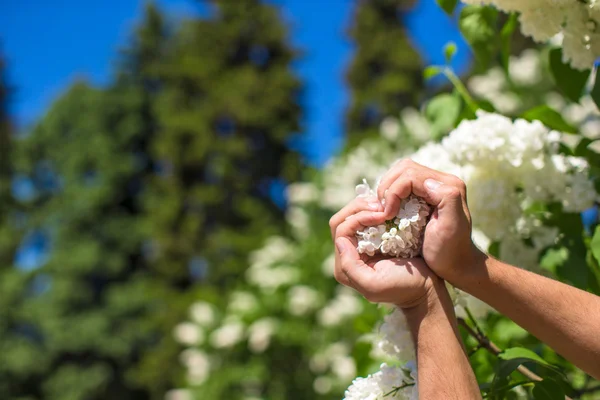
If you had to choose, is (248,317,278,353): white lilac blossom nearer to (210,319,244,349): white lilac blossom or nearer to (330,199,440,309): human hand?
(210,319,244,349): white lilac blossom

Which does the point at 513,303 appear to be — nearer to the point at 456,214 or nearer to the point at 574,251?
the point at 456,214

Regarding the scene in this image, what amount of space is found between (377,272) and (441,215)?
114 mm

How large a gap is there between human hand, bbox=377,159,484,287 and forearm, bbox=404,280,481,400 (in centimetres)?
4

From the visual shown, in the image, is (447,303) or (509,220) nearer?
(447,303)

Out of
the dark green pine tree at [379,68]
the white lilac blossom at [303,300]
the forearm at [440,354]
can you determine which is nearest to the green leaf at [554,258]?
the forearm at [440,354]

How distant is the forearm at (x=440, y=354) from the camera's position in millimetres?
878

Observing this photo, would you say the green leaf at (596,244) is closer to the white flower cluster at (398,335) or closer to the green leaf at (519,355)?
the green leaf at (519,355)

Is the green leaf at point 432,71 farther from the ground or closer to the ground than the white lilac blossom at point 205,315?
closer to the ground

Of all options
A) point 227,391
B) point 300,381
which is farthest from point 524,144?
point 227,391

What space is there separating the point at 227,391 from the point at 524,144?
534 centimetres

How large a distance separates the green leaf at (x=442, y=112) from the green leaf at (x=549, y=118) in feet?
0.55

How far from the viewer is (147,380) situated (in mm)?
11508

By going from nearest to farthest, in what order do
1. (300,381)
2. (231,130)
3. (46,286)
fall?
(300,381) → (231,130) → (46,286)

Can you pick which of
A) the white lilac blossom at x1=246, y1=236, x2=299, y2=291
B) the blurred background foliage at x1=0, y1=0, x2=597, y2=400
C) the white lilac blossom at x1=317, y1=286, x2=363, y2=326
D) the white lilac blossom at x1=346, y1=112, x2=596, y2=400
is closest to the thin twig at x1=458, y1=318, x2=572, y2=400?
the white lilac blossom at x1=346, y1=112, x2=596, y2=400
